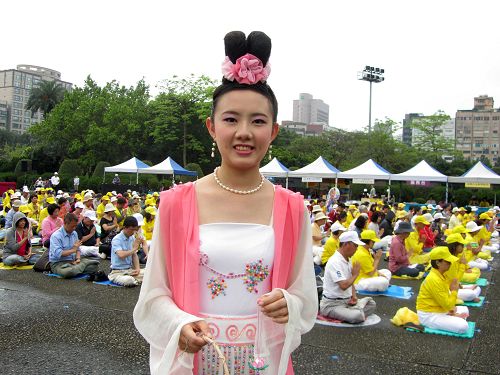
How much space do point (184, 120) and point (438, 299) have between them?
3568 cm

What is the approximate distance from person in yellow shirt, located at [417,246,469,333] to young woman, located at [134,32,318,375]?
4522 mm

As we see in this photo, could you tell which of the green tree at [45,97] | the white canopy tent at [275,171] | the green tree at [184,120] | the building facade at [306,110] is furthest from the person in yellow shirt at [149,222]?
the building facade at [306,110]

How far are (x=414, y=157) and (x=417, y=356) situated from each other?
3672 cm

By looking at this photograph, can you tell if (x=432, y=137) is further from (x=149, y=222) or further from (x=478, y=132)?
(x=478, y=132)

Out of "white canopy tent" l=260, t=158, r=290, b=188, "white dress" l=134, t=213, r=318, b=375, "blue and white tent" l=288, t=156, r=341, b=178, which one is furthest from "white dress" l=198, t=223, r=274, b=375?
"white canopy tent" l=260, t=158, r=290, b=188

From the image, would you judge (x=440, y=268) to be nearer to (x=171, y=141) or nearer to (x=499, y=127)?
(x=171, y=141)

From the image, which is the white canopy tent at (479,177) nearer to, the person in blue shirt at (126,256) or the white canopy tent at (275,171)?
the white canopy tent at (275,171)

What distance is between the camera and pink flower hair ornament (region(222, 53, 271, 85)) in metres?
1.91

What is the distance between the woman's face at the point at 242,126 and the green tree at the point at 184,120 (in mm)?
37864

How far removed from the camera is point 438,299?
6000 millimetres

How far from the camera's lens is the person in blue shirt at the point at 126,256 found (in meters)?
8.04

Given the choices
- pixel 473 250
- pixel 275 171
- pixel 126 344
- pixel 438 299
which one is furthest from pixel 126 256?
pixel 275 171

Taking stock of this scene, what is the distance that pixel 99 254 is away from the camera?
1066 cm

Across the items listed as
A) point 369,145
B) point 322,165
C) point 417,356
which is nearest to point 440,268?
point 417,356
